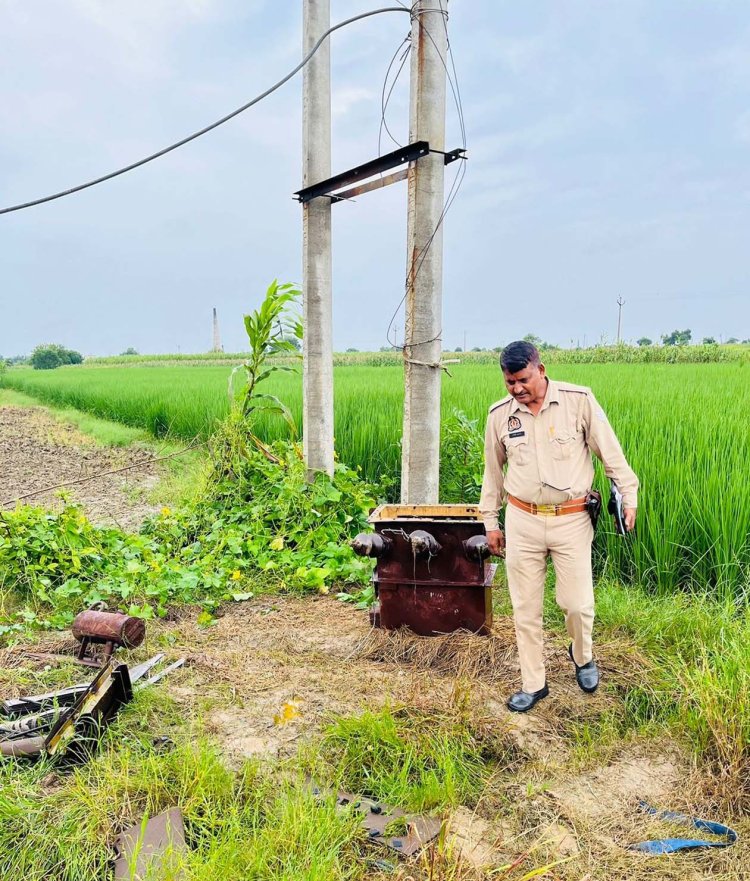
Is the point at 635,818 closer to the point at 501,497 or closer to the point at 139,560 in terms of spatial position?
the point at 501,497

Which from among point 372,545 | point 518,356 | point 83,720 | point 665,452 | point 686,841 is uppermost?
point 518,356

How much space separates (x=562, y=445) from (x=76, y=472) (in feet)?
24.6

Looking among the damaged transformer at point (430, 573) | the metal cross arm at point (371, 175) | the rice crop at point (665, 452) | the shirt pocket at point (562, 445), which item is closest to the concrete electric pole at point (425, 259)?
the metal cross arm at point (371, 175)

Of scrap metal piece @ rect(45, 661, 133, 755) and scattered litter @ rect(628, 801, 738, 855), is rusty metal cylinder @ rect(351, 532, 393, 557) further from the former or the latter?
scattered litter @ rect(628, 801, 738, 855)

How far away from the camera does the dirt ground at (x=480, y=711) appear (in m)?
2.00

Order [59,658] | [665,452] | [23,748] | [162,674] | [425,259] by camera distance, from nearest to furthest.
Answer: [23,748]
[162,674]
[59,658]
[425,259]
[665,452]

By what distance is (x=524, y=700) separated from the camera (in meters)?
2.74

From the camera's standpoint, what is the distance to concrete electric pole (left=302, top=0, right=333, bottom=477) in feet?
15.8

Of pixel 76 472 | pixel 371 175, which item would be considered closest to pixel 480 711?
pixel 371 175

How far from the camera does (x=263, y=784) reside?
7.24ft

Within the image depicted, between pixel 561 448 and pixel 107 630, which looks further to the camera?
pixel 107 630

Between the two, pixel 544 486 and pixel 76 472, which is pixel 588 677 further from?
pixel 76 472

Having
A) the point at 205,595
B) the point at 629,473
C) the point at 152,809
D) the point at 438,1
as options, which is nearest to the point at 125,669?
the point at 152,809

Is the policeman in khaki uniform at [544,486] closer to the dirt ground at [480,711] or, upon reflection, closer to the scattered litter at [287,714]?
the dirt ground at [480,711]
